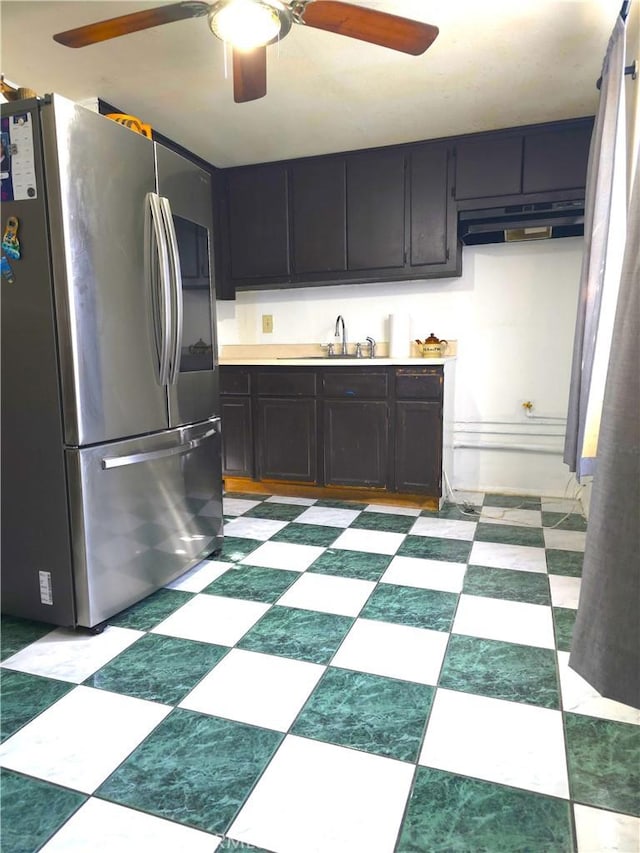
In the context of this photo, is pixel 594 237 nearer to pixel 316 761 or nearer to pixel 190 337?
pixel 190 337

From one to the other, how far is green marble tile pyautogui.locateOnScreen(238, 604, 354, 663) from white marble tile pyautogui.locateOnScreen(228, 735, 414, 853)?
1.38ft

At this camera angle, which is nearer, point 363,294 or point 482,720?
point 482,720

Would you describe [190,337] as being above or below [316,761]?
above

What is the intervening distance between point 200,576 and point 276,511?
1.02 metres

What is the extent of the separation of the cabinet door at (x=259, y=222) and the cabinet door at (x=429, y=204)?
35.2 inches

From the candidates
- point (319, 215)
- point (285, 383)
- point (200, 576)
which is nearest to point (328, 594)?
point (200, 576)

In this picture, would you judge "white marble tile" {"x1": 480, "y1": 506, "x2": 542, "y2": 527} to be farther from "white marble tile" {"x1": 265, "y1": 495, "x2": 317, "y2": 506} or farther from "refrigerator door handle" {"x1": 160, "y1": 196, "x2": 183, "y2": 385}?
"refrigerator door handle" {"x1": 160, "y1": 196, "x2": 183, "y2": 385}

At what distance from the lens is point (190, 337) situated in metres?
2.28

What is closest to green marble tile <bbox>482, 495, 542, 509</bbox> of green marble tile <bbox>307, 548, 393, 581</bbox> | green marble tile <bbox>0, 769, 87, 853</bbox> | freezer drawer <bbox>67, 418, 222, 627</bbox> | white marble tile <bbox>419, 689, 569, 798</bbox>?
green marble tile <bbox>307, 548, 393, 581</bbox>

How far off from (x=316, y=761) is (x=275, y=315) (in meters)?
3.40

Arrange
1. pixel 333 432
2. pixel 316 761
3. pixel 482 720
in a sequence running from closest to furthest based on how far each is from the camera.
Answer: pixel 316 761, pixel 482 720, pixel 333 432

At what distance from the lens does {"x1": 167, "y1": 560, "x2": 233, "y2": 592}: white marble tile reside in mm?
2289

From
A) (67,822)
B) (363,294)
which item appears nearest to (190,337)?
(67,822)

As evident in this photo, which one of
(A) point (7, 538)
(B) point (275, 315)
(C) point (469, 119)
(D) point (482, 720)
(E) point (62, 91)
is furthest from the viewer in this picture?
(B) point (275, 315)
